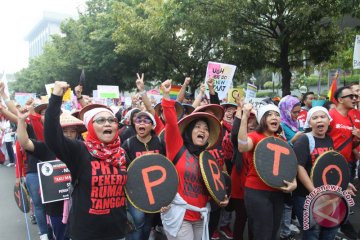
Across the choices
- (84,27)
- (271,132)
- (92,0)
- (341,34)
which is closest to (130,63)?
(84,27)

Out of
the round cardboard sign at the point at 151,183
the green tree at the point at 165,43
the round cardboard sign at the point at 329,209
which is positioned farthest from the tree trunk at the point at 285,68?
the round cardboard sign at the point at 151,183

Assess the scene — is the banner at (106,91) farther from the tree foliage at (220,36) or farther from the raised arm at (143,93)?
the raised arm at (143,93)

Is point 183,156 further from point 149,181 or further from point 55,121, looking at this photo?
point 55,121

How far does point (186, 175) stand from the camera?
126 inches

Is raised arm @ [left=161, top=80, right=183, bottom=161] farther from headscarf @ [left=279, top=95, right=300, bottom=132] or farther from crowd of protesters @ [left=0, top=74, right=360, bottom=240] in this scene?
headscarf @ [left=279, top=95, right=300, bottom=132]

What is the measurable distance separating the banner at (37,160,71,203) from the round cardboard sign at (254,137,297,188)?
2.19 meters

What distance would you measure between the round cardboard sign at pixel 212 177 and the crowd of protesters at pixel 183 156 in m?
0.07

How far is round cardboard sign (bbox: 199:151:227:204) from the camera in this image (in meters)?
3.17

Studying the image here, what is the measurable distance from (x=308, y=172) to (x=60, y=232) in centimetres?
289

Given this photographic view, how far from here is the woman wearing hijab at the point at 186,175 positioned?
3.13 metres

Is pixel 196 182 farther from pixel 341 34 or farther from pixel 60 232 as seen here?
pixel 341 34

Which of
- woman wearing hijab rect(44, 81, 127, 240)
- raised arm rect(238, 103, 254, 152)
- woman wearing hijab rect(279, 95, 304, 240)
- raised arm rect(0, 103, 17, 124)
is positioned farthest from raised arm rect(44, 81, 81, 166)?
woman wearing hijab rect(279, 95, 304, 240)

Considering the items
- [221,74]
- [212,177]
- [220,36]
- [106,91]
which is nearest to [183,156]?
[212,177]

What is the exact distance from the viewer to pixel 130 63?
65.4 feet
